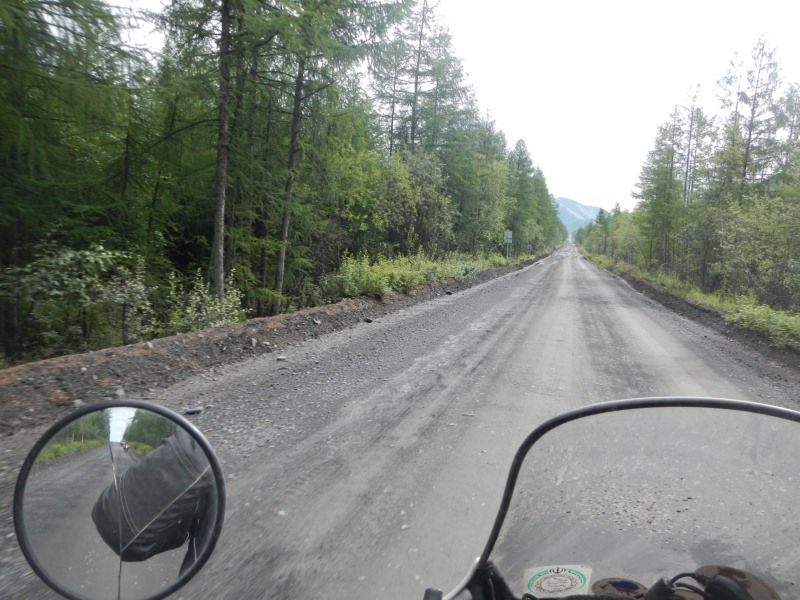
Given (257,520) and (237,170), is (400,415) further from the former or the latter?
(237,170)

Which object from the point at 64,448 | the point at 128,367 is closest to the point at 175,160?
the point at 128,367

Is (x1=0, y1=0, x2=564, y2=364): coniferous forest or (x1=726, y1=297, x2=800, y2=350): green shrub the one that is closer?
(x1=0, y1=0, x2=564, y2=364): coniferous forest

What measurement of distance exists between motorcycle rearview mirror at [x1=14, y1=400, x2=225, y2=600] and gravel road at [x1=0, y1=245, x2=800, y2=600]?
73 cm

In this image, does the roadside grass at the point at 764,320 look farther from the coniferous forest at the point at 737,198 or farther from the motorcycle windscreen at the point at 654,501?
the motorcycle windscreen at the point at 654,501

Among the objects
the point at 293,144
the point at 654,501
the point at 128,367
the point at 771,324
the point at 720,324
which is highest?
the point at 293,144

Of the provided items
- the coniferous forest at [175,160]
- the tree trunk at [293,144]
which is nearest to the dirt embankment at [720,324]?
the coniferous forest at [175,160]

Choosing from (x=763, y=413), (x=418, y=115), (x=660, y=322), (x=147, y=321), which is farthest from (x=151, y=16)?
A: (x=418, y=115)

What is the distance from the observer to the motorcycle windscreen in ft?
3.91

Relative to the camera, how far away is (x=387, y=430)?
165 inches

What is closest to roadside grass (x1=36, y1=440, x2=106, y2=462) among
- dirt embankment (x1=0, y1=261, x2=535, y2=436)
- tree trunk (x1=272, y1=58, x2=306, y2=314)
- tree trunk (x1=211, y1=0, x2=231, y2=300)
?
dirt embankment (x1=0, y1=261, x2=535, y2=436)

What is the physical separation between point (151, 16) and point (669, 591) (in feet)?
30.1

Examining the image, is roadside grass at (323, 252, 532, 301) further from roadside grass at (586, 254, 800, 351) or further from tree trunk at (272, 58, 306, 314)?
roadside grass at (586, 254, 800, 351)

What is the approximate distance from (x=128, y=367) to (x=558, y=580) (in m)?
5.35

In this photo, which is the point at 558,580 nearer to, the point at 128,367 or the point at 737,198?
the point at 128,367
